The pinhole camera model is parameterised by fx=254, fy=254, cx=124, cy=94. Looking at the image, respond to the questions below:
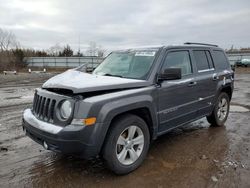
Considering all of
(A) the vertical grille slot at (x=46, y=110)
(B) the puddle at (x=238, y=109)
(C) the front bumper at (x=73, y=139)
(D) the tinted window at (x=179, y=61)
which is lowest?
(B) the puddle at (x=238, y=109)

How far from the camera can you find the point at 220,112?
20.4ft

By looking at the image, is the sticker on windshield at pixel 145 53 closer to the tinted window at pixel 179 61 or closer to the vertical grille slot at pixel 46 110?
the tinted window at pixel 179 61

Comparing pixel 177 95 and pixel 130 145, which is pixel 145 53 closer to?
pixel 177 95

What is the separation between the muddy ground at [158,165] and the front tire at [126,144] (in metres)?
0.16

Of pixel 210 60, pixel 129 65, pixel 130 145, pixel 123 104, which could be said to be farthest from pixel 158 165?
pixel 210 60

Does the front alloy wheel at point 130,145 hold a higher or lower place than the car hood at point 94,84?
lower

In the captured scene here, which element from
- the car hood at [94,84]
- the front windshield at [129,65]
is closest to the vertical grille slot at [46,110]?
the car hood at [94,84]

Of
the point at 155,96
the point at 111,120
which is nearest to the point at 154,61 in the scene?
the point at 155,96

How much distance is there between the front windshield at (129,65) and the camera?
Result: 430 centimetres

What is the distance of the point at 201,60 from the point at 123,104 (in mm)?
2633

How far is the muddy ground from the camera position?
350 cm

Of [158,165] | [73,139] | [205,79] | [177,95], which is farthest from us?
[205,79]

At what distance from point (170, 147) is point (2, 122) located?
4.37m

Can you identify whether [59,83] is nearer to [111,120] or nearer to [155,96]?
[111,120]
